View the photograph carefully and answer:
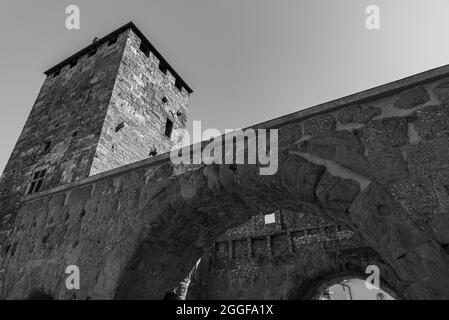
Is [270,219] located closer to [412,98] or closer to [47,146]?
[47,146]

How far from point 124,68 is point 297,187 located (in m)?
8.12

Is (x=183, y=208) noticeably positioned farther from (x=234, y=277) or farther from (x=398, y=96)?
(x=234, y=277)

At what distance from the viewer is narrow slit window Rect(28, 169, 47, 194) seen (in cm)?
800

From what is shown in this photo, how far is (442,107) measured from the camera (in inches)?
90.3

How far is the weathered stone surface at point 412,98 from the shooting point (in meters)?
2.39

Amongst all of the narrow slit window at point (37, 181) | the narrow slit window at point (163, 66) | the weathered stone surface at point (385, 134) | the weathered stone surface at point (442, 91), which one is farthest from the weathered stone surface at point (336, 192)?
the narrow slit window at point (163, 66)

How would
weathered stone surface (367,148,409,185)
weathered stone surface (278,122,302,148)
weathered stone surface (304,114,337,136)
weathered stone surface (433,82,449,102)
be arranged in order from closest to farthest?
1. weathered stone surface (367,148,409,185)
2. weathered stone surface (433,82,449,102)
3. weathered stone surface (304,114,337,136)
4. weathered stone surface (278,122,302,148)

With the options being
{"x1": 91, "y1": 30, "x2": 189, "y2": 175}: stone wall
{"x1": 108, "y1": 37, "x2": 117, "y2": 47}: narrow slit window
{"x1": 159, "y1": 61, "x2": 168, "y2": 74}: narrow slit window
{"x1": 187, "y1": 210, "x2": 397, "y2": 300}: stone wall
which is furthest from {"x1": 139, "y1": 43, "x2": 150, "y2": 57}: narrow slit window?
{"x1": 187, "y1": 210, "x2": 397, "y2": 300}: stone wall

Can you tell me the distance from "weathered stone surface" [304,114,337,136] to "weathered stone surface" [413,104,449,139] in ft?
1.97

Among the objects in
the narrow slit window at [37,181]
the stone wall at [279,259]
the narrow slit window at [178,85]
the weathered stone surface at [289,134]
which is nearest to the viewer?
the weathered stone surface at [289,134]

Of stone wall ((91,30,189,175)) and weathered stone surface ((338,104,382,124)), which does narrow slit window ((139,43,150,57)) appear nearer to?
stone wall ((91,30,189,175))

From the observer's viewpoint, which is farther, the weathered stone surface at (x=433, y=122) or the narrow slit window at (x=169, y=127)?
the narrow slit window at (x=169, y=127)

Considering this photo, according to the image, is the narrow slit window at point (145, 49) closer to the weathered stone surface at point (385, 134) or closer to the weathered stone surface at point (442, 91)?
the weathered stone surface at point (385, 134)
